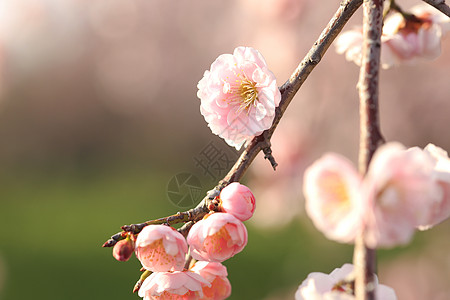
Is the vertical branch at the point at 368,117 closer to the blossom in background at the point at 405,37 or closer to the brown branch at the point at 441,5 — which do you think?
the brown branch at the point at 441,5

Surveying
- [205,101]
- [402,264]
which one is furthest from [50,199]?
[205,101]

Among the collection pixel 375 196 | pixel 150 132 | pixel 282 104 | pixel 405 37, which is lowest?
pixel 375 196

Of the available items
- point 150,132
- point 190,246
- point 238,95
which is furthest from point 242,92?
point 150,132

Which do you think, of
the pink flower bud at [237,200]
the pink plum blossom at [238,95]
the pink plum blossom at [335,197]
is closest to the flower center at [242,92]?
the pink plum blossom at [238,95]

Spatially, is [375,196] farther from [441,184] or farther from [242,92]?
[242,92]

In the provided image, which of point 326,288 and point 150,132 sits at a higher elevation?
point 150,132
